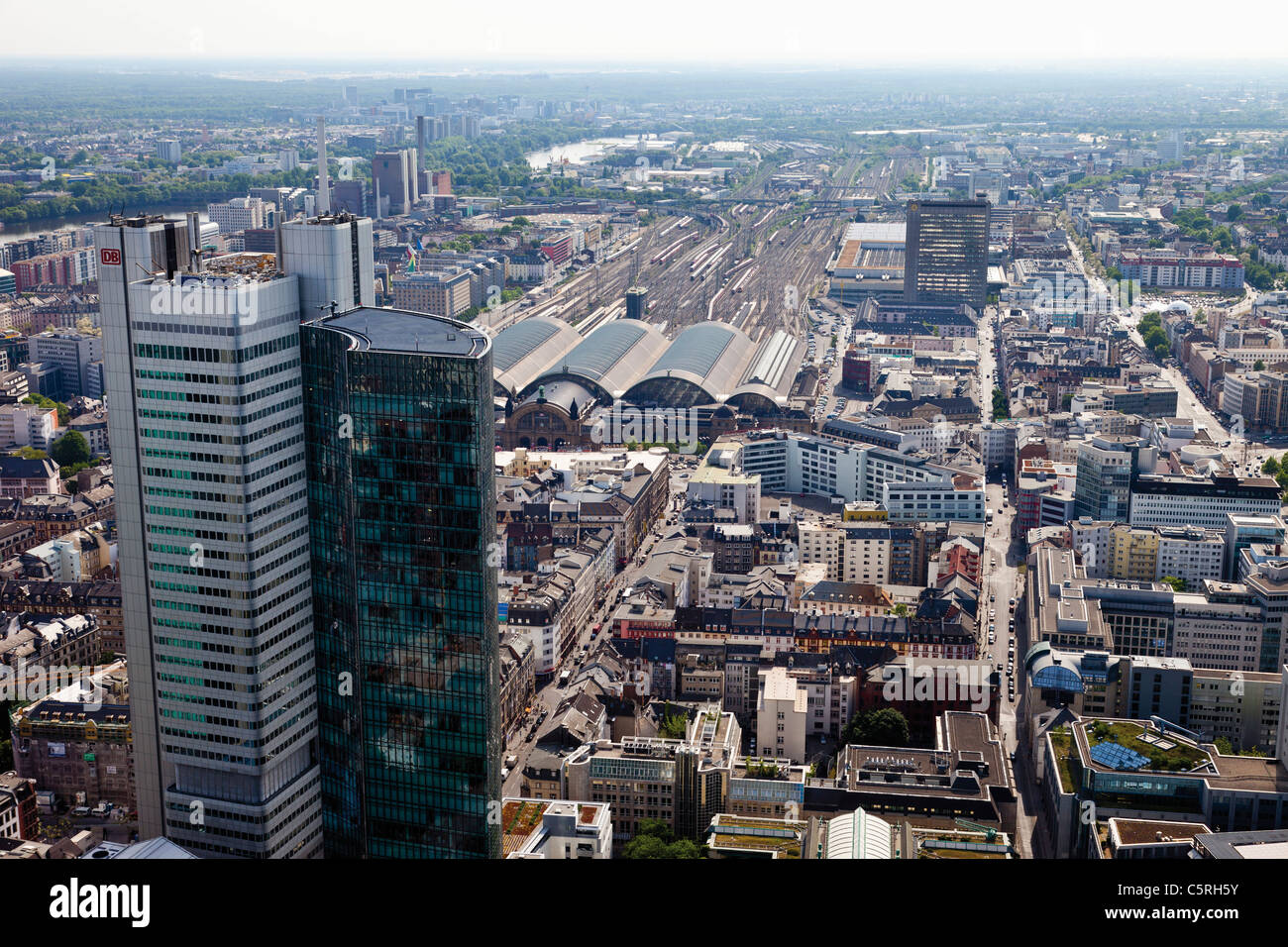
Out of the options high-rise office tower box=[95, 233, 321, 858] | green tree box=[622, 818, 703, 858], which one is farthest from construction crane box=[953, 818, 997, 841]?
high-rise office tower box=[95, 233, 321, 858]

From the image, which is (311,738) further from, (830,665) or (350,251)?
(830,665)

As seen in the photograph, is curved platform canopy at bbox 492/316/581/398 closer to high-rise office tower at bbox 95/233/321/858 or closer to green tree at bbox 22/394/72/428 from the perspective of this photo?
green tree at bbox 22/394/72/428

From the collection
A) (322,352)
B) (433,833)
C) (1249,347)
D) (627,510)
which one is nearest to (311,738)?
(433,833)

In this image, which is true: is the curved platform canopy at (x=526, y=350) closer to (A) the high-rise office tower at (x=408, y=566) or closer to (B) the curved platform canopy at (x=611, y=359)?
(B) the curved platform canopy at (x=611, y=359)

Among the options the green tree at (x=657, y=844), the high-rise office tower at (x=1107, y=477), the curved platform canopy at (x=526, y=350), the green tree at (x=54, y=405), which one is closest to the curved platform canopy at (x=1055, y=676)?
the green tree at (x=657, y=844)

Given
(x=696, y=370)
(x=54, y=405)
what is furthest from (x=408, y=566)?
(x=54, y=405)

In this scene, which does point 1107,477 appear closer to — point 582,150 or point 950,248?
point 950,248
